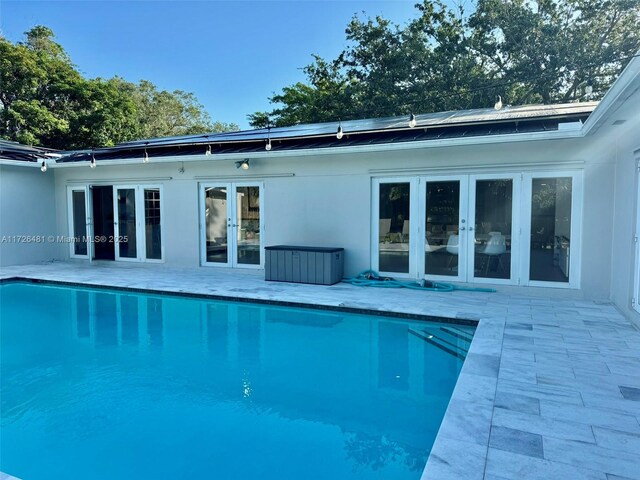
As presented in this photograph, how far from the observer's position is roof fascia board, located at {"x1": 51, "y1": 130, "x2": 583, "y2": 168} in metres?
6.29

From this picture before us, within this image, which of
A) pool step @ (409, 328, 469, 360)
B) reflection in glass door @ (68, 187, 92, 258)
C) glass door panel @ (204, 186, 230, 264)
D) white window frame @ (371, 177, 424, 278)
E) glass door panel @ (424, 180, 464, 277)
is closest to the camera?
pool step @ (409, 328, 469, 360)

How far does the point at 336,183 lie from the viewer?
8516 mm

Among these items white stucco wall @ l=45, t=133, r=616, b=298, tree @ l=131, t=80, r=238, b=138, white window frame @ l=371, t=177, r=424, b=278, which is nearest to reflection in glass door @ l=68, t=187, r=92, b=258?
white stucco wall @ l=45, t=133, r=616, b=298

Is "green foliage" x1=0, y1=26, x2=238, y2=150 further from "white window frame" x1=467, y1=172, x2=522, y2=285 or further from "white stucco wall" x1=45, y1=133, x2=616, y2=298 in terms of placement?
"white window frame" x1=467, y1=172, x2=522, y2=285

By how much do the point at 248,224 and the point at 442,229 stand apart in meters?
4.21

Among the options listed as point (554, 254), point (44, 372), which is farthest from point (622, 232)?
point (44, 372)

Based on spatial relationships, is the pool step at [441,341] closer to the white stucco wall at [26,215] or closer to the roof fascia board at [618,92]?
the roof fascia board at [618,92]

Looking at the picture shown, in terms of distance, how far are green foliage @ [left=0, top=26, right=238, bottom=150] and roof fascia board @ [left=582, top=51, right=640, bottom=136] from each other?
19308 millimetres

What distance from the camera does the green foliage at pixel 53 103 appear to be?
17.0m

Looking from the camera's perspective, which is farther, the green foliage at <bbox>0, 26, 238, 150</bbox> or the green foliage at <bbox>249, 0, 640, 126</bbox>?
the green foliage at <bbox>0, 26, 238, 150</bbox>

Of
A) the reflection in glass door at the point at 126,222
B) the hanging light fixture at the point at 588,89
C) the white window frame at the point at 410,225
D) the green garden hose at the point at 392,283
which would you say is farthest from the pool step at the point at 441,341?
the reflection in glass door at the point at 126,222

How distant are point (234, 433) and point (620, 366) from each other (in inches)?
134

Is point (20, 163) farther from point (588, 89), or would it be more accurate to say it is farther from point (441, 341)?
point (588, 89)

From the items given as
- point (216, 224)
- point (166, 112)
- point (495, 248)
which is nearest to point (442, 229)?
point (495, 248)
